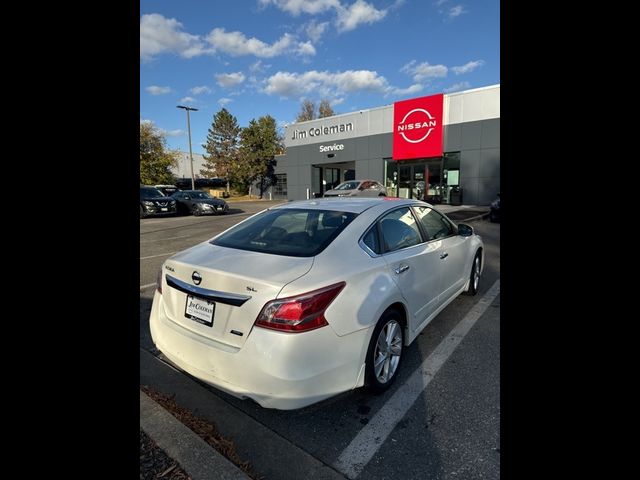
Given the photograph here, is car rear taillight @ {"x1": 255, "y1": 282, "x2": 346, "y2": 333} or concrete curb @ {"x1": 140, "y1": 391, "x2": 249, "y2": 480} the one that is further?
car rear taillight @ {"x1": 255, "y1": 282, "x2": 346, "y2": 333}

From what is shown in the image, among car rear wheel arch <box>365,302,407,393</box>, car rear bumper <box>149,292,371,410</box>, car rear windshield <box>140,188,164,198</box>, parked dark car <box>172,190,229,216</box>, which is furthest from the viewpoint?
parked dark car <box>172,190,229,216</box>

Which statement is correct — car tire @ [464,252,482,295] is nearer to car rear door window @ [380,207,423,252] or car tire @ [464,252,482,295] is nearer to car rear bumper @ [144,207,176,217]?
car rear door window @ [380,207,423,252]

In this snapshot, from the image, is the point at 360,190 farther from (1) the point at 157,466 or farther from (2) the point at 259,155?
(2) the point at 259,155

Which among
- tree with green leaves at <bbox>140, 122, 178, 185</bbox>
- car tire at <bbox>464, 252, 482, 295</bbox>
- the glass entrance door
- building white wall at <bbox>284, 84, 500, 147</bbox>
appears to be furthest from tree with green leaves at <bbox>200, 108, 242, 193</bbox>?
car tire at <bbox>464, 252, 482, 295</bbox>

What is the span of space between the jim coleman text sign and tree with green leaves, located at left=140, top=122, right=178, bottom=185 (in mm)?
26983

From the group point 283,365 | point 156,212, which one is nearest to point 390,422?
point 283,365

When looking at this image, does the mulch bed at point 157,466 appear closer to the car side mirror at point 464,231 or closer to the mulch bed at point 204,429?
the mulch bed at point 204,429

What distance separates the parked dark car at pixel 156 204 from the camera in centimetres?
Answer: 1681

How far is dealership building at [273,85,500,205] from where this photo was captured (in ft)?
69.6

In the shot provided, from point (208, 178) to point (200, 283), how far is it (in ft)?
169

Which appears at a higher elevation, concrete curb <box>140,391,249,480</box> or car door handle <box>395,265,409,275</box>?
car door handle <box>395,265,409,275</box>
